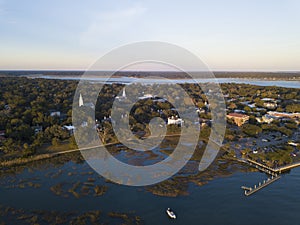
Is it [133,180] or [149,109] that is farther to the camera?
[149,109]

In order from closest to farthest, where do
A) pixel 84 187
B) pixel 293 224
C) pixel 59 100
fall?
pixel 293 224 < pixel 84 187 < pixel 59 100

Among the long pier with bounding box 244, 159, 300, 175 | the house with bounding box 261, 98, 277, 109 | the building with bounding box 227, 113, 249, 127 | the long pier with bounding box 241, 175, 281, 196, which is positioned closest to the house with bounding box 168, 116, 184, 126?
the building with bounding box 227, 113, 249, 127

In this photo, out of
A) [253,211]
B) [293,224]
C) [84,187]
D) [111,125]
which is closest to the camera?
[293,224]

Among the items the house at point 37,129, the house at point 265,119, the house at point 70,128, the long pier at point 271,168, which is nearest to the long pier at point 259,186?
the long pier at point 271,168

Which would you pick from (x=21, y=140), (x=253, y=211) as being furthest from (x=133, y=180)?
(x=21, y=140)

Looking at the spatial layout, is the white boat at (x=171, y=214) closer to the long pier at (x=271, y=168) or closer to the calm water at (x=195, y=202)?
the calm water at (x=195, y=202)

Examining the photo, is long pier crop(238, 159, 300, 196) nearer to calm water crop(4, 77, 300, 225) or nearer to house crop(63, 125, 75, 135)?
calm water crop(4, 77, 300, 225)

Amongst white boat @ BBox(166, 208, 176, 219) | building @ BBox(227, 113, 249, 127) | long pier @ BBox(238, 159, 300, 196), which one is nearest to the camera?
white boat @ BBox(166, 208, 176, 219)

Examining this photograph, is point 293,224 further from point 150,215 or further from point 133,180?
point 133,180

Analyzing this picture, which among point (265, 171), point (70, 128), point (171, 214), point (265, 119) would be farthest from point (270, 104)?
point (171, 214)
